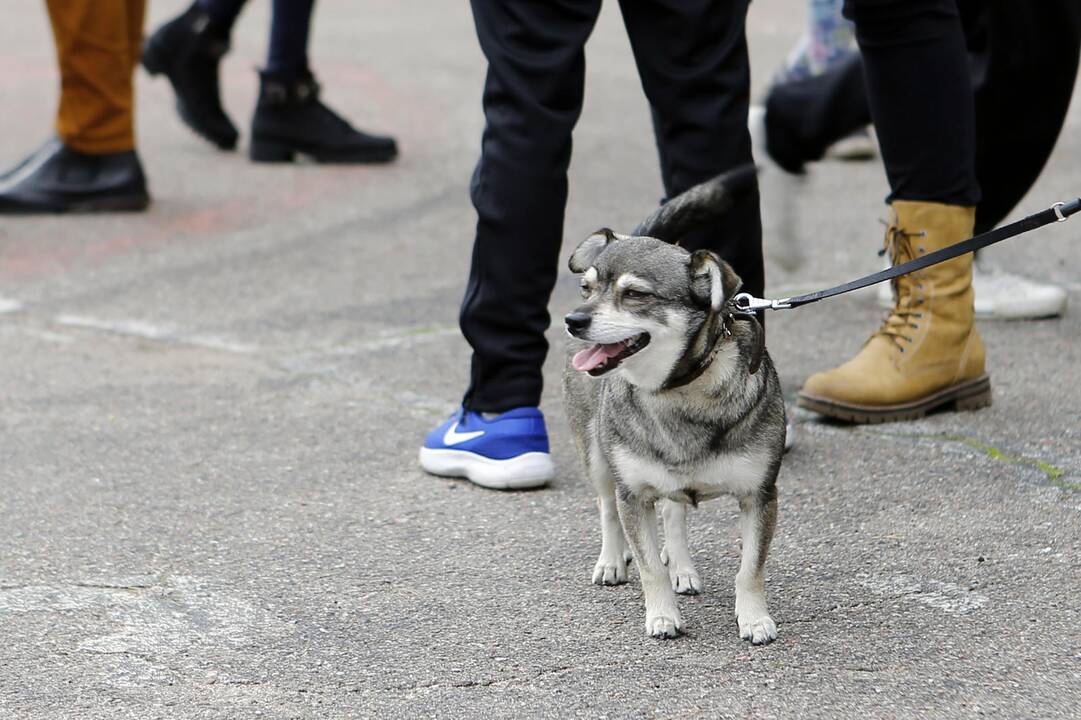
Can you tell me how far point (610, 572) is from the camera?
3199 mm

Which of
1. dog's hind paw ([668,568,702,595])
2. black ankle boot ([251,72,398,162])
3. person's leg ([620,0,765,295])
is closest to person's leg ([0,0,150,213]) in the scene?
black ankle boot ([251,72,398,162])

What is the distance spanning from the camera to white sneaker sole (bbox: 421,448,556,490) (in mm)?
3660

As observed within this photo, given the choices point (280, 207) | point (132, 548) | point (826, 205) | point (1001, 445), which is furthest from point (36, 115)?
point (1001, 445)

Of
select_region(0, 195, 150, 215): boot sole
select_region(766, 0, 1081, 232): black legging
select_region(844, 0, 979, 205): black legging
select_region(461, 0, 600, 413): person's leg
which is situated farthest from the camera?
select_region(0, 195, 150, 215): boot sole

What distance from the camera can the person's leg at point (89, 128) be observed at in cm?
629

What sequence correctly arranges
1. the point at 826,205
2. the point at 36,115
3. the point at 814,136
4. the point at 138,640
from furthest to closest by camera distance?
the point at 36,115 < the point at 826,205 < the point at 814,136 < the point at 138,640

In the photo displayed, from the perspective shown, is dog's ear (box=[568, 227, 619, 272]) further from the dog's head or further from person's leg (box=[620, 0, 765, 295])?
person's leg (box=[620, 0, 765, 295])

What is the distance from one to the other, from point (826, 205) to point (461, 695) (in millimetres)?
4201

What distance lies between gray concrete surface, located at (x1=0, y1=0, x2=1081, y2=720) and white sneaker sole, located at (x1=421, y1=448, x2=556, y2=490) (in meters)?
0.04

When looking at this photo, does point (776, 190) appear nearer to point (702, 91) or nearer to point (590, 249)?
point (702, 91)

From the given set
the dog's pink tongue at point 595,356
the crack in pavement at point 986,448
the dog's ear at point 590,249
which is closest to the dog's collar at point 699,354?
the dog's pink tongue at point 595,356

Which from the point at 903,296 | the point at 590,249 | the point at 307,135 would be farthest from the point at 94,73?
the point at 590,249

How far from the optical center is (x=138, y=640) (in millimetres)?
2932

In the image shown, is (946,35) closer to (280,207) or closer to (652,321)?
(652,321)
